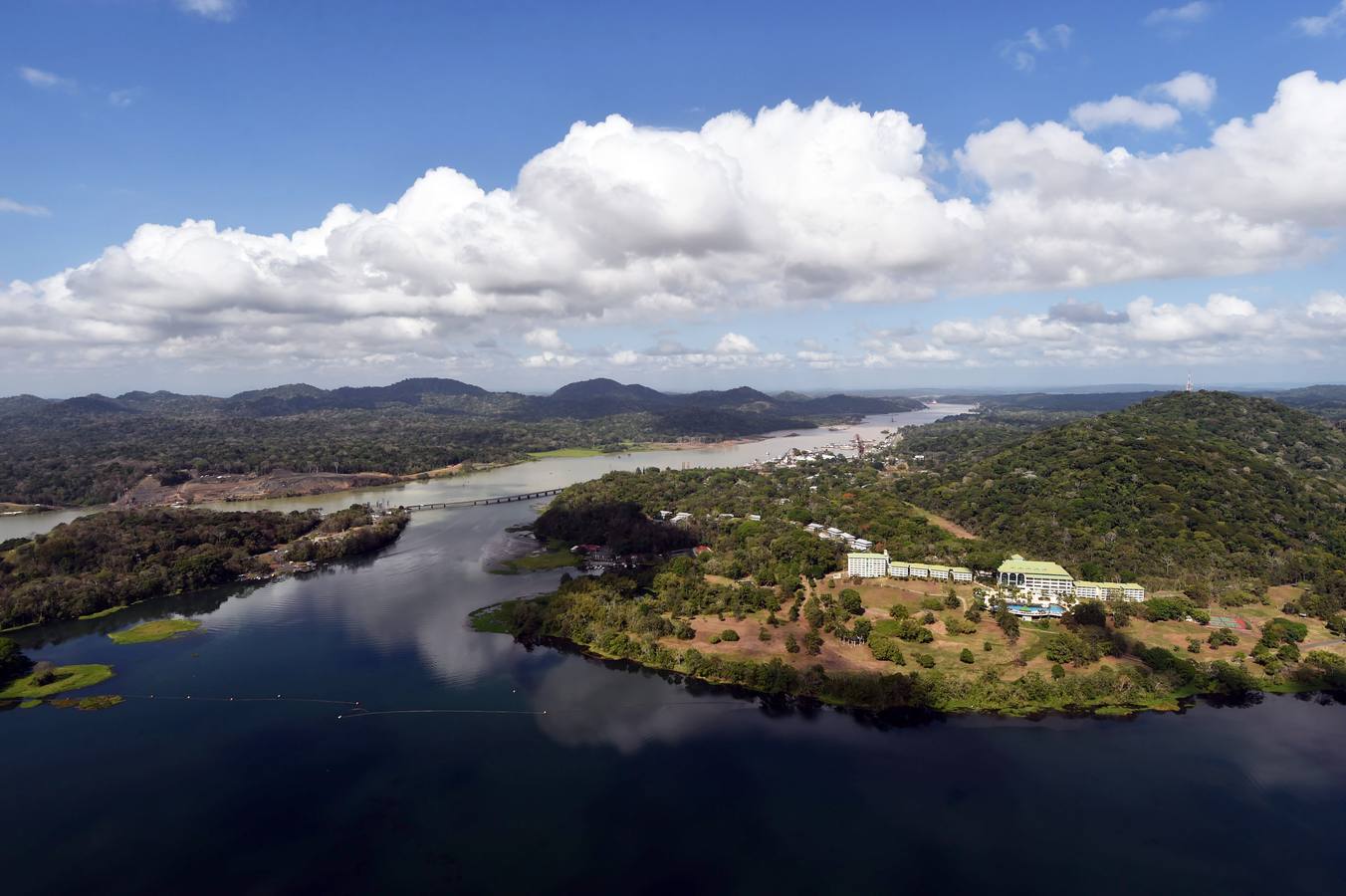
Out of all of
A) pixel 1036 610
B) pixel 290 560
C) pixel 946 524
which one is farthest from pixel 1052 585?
pixel 290 560

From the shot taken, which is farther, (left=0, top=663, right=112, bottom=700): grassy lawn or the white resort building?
the white resort building

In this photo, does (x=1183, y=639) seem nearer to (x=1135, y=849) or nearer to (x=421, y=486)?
(x=1135, y=849)

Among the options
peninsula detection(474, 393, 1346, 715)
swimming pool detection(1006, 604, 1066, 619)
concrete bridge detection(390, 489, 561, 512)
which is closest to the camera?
peninsula detection(474, 393, 1346, 715)

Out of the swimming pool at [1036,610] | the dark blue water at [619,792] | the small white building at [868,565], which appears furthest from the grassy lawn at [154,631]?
the swimming pool at [1036,610]

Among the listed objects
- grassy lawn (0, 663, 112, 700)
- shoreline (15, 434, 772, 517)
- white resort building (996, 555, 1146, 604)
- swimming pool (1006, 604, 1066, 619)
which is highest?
shoreline (15, 434, 772, 517)

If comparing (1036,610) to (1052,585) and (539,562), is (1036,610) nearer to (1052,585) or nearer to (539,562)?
(1052,585)

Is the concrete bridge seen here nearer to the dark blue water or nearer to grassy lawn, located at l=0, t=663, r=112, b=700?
grassy lawn, located at l=0, t=663, r=112, b=700

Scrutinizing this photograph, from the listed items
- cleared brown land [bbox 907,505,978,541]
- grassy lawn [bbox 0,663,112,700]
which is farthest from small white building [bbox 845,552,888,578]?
grassy lawn [bbox 0,663,112,700]
